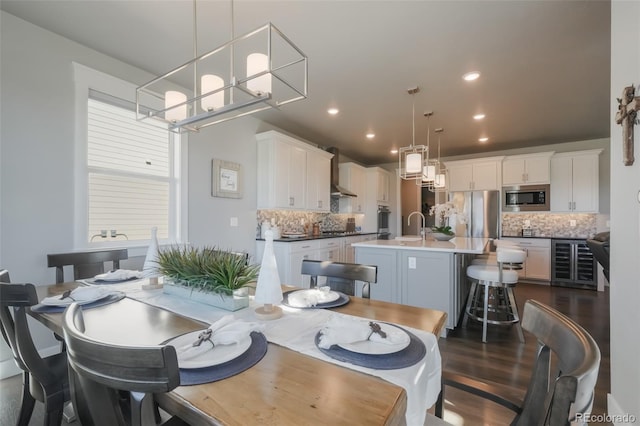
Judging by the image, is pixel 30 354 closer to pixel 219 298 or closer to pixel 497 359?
pixel 219 298

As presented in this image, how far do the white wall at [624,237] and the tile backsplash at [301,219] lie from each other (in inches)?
150

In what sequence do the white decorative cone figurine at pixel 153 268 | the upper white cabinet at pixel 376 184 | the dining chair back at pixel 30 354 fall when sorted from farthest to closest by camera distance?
1. the upper white cabinet at pixel 376 184
2. the white decorative cone figurine at pixel 153 268
3. the dining chair back at pixel 30 354

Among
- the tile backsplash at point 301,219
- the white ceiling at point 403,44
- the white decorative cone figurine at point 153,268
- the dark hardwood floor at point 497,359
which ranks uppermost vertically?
the white ceiling at point 403,44

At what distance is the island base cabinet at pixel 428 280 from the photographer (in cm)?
292

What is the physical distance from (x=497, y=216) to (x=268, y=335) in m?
6.01

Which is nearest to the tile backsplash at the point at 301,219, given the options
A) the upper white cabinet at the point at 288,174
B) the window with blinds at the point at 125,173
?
the upper white cabinet at the point at 288,174

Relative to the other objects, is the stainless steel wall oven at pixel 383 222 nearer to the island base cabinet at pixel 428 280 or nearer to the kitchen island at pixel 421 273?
the kitchen island at pixel 421 273

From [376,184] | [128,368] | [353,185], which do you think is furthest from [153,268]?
[376,184]

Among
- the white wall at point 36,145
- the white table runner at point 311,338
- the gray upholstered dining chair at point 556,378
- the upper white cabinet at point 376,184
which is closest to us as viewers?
the gray upholstered dining chair at point 556,378

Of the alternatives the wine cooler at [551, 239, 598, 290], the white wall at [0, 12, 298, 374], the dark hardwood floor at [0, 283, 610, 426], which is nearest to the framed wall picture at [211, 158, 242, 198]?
the white wall at [0, 12, 298, 374]

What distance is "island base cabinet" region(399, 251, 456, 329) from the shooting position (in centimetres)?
292

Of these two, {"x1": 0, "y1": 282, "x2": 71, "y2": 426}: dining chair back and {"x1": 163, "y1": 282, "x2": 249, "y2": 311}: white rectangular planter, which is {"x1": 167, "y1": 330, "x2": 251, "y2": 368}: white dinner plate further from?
{"x1": 0, "y1": 282, "x2": 71, "y2": 426}: dining chair back

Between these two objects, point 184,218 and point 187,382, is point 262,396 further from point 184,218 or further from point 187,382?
point 184,218

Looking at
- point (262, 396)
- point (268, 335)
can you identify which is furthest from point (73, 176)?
point (262, 396)
